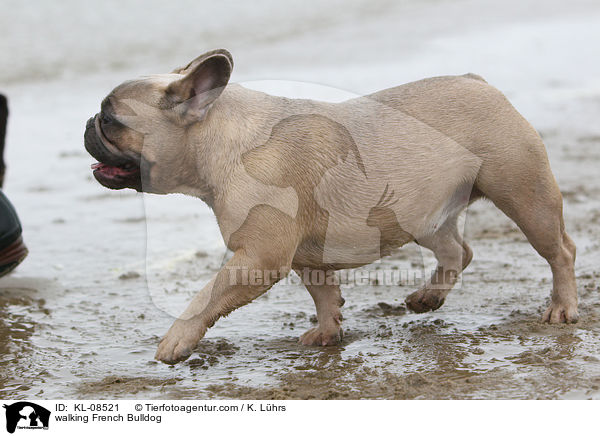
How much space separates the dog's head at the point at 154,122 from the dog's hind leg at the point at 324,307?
1.02 metres

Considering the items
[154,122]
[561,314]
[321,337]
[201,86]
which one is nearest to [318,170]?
[201,86]

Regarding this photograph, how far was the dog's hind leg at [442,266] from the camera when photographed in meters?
5.42

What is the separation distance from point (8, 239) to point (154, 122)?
194 centimetres

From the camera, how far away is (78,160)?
32.5 ft

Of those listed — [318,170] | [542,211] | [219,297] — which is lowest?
[219,297]

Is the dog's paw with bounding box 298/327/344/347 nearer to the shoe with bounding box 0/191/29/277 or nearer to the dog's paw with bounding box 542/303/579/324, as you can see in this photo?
the dog's paw with bounding box 542/303/579/324

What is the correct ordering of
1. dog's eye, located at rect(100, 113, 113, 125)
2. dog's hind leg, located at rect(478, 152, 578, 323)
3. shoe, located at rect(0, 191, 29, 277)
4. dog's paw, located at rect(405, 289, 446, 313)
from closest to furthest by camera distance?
dog's eye, located at rect(100, 113, 113, 125) < dog's hind leg, located at rect(478, 152, 578, 323) < dog's paw, located at rect(405, 289, 446, 313) < shoe, located at rect(0, 191, 29, 277)

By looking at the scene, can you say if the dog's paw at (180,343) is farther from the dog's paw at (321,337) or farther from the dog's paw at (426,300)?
the dog's paw at (426,300)

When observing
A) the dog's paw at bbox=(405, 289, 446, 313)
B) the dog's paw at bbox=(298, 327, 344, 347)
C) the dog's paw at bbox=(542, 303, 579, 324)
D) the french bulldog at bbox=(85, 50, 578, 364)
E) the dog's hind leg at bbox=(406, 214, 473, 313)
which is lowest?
the dog's paw at bbox=(298, 327, 344, 347)

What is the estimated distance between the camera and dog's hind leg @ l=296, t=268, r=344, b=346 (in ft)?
16.5

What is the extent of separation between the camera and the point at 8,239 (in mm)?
5879

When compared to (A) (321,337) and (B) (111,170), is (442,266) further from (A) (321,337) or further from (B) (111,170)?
(B) (111,170)

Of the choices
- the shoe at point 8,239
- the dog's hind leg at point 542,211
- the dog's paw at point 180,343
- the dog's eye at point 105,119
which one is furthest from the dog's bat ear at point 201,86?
the shoe at point 8,239

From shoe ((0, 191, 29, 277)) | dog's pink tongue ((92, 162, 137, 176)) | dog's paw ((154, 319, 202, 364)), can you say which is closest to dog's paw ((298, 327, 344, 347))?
dog's paw ((154, 319, 202, 364))
